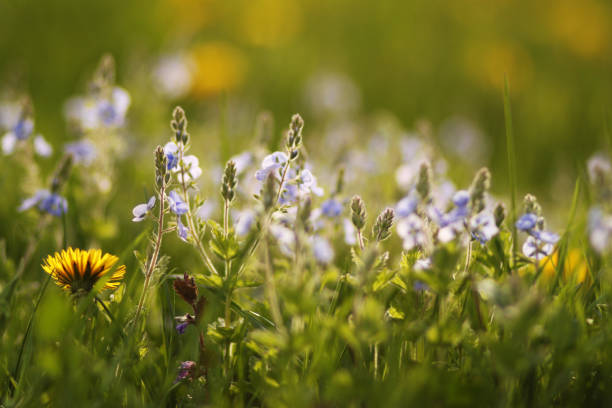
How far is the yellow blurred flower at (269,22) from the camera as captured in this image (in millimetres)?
7824

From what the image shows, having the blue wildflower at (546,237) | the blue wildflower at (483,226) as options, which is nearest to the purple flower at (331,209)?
the blue wildflower at (483,226)

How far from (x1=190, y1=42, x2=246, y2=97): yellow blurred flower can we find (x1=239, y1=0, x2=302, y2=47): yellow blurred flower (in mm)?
516

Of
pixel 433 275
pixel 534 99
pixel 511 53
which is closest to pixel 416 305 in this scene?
pixel 433 275

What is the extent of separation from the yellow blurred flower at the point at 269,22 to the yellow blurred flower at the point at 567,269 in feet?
19.6

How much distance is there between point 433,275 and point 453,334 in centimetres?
15

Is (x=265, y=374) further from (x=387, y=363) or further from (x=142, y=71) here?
(x=142, y=71)

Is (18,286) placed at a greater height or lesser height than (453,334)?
greater

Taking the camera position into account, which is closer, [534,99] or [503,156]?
[503,156]

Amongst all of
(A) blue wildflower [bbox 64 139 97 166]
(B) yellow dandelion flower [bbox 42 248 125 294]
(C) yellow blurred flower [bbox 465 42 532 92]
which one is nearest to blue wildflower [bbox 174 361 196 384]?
Answer: (B) yellow dandelion flower [bbox 42 248 125 294]

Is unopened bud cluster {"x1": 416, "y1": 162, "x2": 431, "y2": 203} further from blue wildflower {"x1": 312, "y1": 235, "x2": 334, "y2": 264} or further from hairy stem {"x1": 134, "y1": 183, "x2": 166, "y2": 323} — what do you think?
hairy stem {"x1": 134, "y1": 183, "x2": 166, "y2": 323}

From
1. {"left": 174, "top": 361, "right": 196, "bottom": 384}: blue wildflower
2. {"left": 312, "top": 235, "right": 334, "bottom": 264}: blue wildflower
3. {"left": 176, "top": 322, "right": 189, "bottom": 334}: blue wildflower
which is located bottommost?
{"left": 174, "top": 361, "right": 196, "bottom": 384}: blue wildflower

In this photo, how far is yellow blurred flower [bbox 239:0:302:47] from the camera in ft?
25.7

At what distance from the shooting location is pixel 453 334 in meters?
1.38

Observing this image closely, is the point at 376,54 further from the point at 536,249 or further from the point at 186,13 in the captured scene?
the point at 536,249
